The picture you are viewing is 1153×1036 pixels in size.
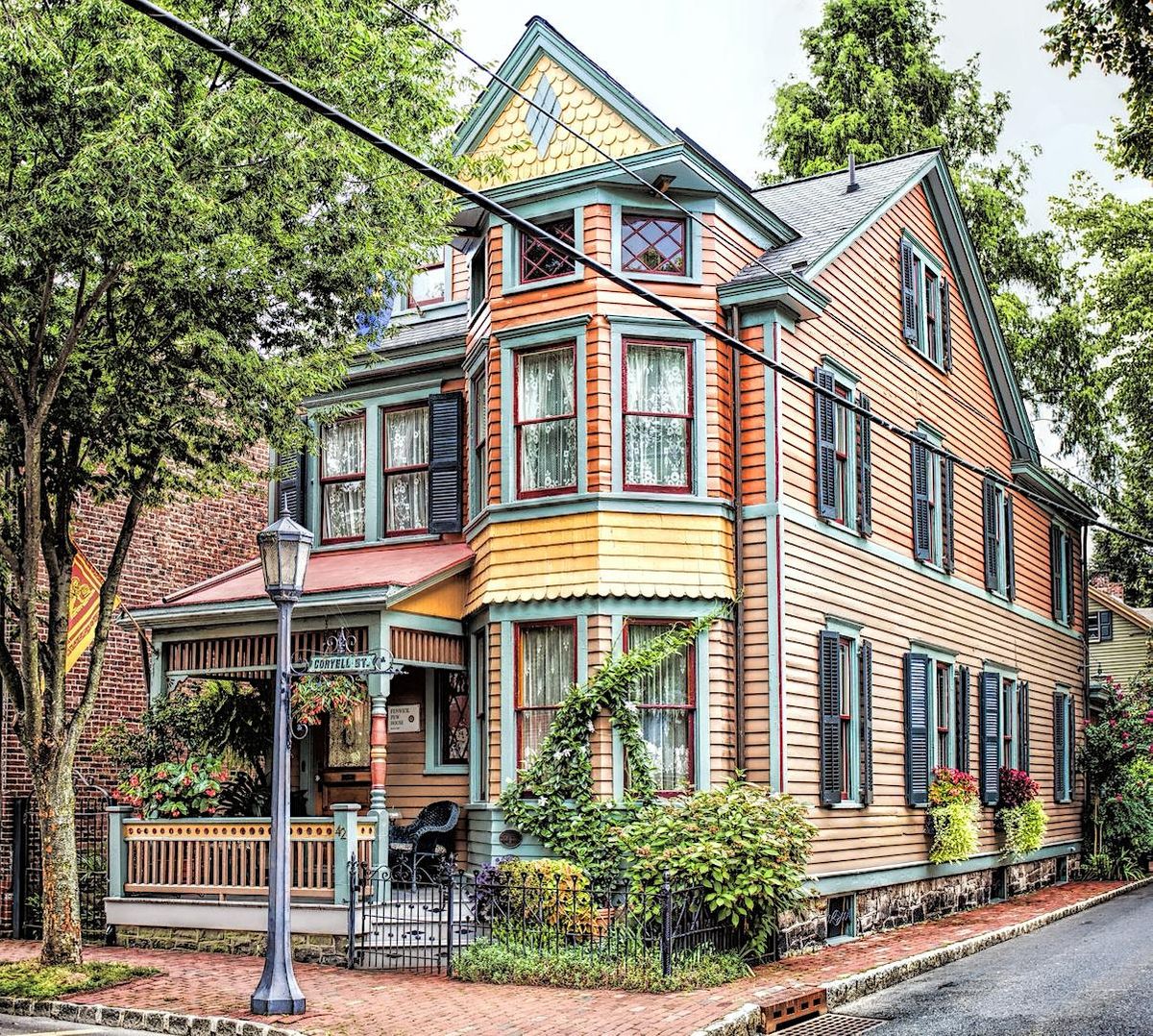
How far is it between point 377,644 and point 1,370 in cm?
518

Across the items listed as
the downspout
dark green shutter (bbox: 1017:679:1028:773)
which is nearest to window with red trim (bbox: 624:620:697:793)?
the downspout

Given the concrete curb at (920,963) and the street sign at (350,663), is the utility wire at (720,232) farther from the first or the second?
the concrete curb at (920,963)

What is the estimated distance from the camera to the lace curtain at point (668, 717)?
16.4 meters

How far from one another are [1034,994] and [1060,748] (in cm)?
1544

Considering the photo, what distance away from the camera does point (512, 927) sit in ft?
47.9

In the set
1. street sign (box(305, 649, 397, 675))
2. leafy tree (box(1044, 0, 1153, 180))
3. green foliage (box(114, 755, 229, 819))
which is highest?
leafy tree (box(1044, 0, 1153, 180))

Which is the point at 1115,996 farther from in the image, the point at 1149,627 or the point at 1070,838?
the point at 1149,627

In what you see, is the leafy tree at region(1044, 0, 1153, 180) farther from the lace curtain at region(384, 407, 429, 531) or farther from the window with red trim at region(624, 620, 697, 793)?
the lace curtain at region(384, 407, 429, 531)

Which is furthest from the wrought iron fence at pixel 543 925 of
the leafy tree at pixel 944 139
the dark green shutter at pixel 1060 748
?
the leafy tree at pixel 944 139

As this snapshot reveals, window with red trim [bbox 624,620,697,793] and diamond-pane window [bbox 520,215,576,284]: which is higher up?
diamond-pane window [bbox 520,215,576,284]

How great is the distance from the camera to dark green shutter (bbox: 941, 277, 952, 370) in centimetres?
2402

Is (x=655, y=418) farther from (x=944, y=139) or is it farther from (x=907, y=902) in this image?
(x=944, y=139)

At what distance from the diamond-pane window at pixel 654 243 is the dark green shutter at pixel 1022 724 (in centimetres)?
1237

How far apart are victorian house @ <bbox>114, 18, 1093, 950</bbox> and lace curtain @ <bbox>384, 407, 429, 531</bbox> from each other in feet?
0.13
